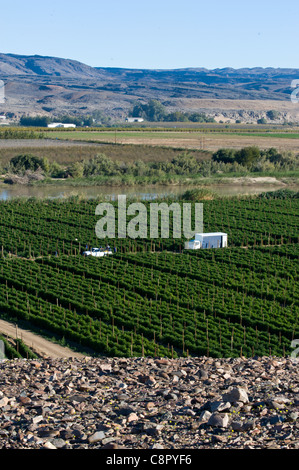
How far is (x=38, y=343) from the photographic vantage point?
20719 mm

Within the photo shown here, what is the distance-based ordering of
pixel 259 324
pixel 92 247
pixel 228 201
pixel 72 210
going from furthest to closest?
pixel 228 201
pixel 72 210
pixel 92 247
pixel 259 324

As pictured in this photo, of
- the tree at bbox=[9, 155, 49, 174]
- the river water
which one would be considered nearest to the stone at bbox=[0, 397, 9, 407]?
the river water

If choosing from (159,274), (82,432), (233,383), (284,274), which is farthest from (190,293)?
(82,432)

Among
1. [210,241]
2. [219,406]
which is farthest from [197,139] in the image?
[219,406]

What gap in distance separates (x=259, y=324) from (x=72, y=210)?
26.6 meters

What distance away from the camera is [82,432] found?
36.1 feet

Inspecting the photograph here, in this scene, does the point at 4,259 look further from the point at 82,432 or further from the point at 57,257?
the point at 82,432

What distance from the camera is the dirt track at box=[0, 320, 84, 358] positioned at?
19609 millimetres

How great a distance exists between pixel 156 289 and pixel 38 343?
6.41 meters

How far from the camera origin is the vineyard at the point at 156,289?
20422 millimetres

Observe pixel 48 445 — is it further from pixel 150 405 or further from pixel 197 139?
pixel 197 139

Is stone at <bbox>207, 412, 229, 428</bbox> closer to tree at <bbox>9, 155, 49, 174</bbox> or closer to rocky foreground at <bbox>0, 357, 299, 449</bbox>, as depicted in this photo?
rocky foreground at <bbox>0, 357, 299, 449</bbox>

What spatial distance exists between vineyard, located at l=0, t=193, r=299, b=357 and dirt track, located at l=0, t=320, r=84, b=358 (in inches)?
26.0

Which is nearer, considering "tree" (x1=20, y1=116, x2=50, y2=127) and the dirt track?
the dirt track
